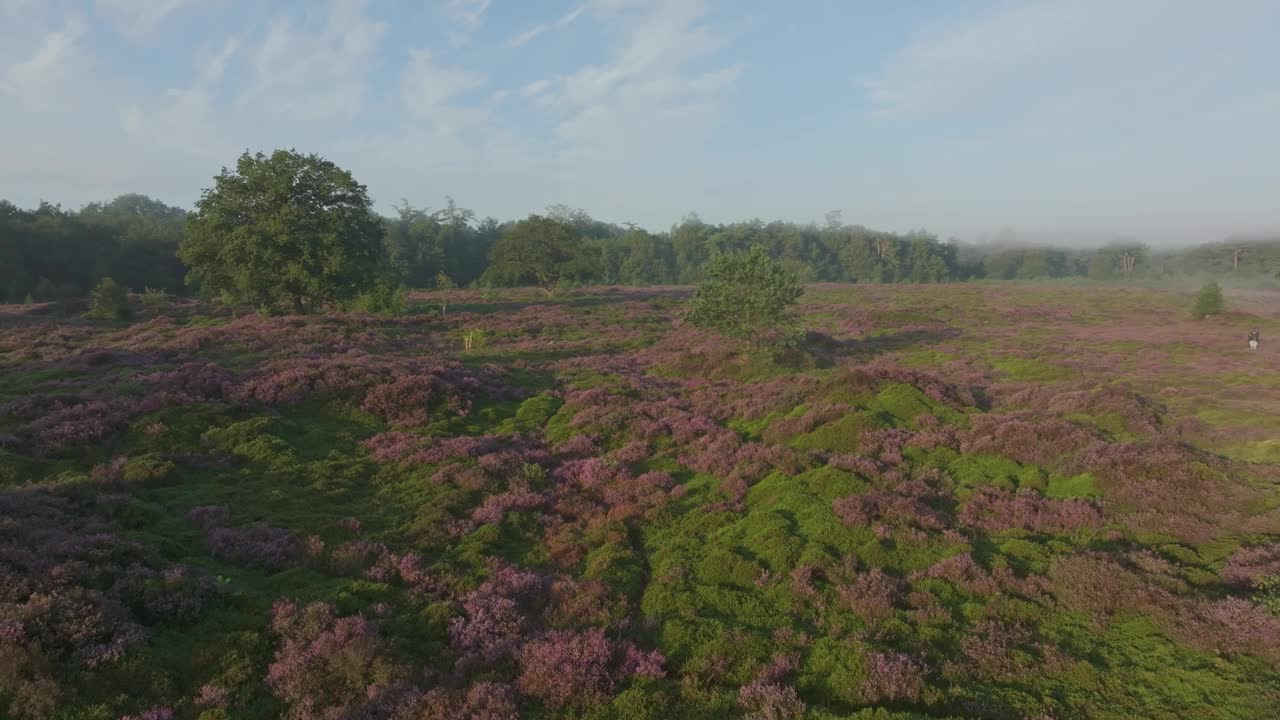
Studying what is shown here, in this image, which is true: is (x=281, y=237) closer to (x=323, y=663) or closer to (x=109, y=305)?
(x=109, y=305)

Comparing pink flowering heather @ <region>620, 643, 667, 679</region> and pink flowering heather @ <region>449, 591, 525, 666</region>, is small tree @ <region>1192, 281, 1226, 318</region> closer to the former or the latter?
pink flowering heather @ <region>620, 643, 667, 679</region>

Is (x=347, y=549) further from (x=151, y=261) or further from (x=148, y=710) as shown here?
(x=151, y=261)

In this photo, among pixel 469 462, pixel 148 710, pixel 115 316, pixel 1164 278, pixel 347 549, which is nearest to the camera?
pixel 148 710

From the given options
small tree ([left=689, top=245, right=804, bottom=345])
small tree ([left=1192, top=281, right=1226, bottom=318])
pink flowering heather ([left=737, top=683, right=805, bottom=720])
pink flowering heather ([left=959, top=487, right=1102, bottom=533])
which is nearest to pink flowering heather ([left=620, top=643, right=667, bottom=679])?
pink flowering heather ([left=737, top=683, right=805, bottom=720])

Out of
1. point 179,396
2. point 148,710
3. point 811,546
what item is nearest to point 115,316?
point 179,396

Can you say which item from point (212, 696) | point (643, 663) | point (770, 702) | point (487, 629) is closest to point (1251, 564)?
point (770, 702)

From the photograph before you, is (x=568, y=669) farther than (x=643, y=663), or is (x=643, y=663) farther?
(x=643, y=663)

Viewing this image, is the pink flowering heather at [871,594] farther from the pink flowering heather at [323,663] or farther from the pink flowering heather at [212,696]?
the pink flowering heather at [212,696]
